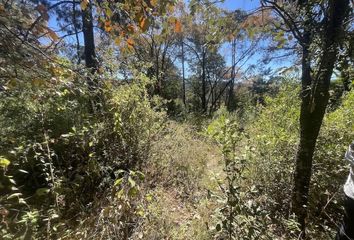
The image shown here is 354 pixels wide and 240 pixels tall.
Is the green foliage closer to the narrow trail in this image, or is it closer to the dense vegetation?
the dense vegetation

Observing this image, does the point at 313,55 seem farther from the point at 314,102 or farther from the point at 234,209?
the point at 234,209

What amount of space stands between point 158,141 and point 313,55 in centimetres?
313

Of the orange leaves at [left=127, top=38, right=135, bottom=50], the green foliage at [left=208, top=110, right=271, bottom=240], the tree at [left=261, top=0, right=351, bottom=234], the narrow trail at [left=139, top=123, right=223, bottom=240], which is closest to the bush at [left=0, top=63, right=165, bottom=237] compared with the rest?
the narrow trail at [left=139, top=123, right=223, bottom=240]

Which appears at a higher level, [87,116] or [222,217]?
[87,116]

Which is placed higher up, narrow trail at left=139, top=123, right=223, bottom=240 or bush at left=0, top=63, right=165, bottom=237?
bush at left=0, top=63, right=165, bottom=237

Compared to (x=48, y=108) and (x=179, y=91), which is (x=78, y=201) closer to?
(x=48, y=108)

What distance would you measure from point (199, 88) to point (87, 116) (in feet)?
57.0

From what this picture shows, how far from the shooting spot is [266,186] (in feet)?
9.21

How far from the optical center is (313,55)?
6.06ft

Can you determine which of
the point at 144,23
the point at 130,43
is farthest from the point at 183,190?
the point at 144,23

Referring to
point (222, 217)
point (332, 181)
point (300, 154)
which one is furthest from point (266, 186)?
point (222, 217)

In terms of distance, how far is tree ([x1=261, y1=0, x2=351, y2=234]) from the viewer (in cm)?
171

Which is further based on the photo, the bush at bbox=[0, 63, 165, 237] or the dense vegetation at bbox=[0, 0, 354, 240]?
the bush at bbox=[0, 63, 165, 237]

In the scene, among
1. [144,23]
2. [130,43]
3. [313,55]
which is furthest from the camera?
[313,55]
